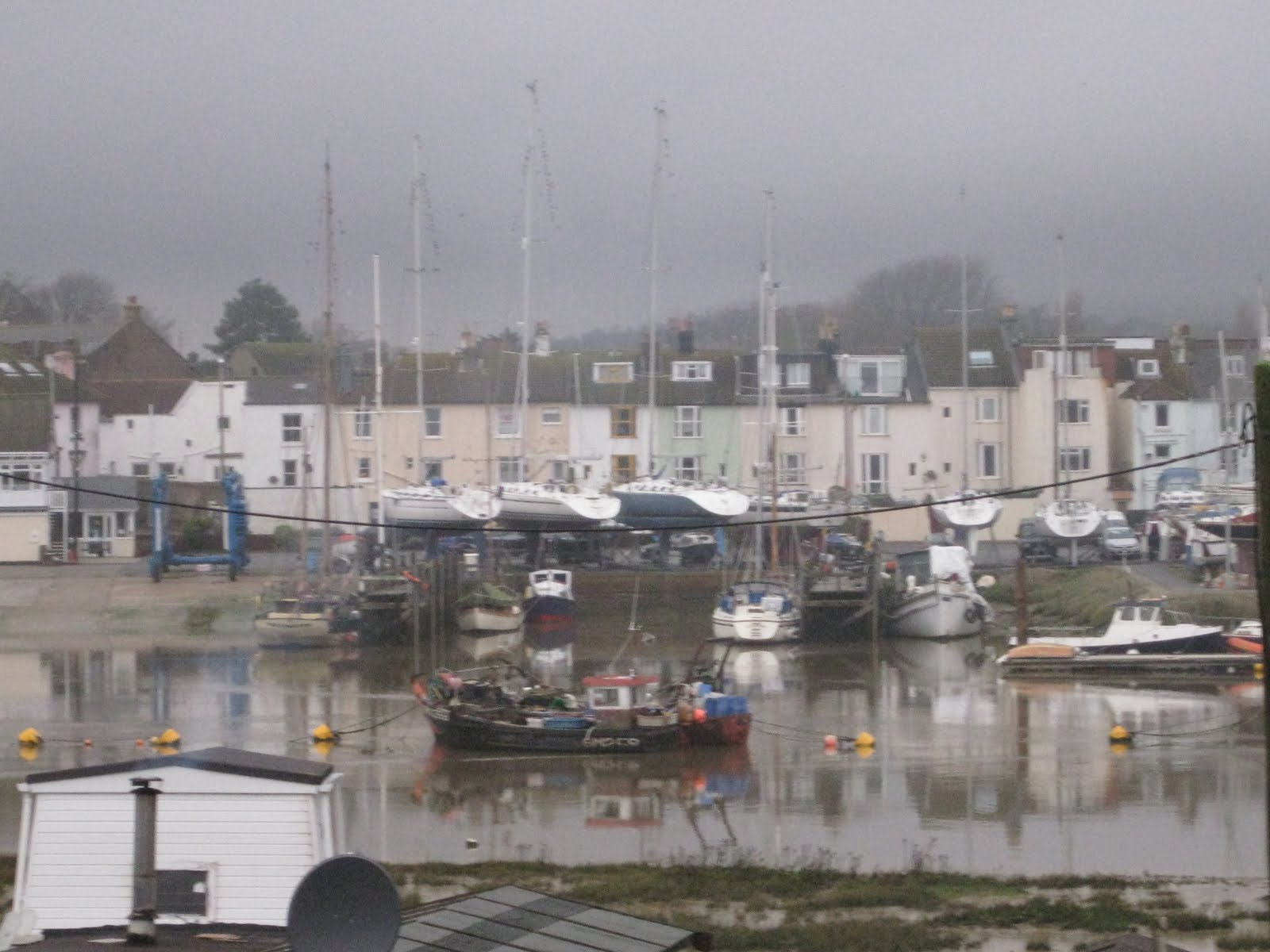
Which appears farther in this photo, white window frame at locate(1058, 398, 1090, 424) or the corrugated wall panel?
white window frame at locate(1058, 398, 1090, 424)

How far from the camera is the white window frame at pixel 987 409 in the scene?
54188 millimetres

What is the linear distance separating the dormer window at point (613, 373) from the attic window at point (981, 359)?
38.2 ft

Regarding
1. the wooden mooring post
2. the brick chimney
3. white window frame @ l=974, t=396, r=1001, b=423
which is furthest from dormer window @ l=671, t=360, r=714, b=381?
the wooden mooring post

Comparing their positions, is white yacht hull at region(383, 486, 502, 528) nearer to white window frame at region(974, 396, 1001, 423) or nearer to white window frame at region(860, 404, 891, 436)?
white window frame at region(860, 404, 891, 436)

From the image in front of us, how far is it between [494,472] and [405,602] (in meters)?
14.9

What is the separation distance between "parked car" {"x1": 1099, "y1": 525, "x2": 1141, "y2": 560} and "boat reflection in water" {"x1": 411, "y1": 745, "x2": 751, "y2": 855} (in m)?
24.6

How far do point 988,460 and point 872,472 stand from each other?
3908 millimetres

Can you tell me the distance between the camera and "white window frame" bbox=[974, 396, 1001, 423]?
2133 inches

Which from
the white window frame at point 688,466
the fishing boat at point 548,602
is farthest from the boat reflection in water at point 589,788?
the white window frame at point 688,466

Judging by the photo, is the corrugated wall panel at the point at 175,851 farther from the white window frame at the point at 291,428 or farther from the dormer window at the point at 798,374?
the dormer window at the point at 798,374

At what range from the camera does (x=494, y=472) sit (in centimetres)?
5284

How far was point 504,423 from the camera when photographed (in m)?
53.7

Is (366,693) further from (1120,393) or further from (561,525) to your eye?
(1120,393)

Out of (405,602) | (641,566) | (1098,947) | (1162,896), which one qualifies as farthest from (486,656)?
(1098,947)
